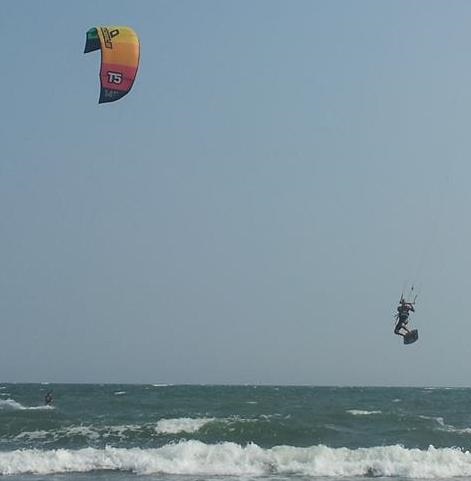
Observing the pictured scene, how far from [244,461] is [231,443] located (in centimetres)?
224

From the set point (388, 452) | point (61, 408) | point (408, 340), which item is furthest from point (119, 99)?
point (61, 408)

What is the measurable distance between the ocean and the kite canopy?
817 cm

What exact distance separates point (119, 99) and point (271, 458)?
29.4ft

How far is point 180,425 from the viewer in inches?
1104

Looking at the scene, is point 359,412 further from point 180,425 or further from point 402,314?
point 402,314

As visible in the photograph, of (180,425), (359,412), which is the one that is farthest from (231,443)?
(359,412)

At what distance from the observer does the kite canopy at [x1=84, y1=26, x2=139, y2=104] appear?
20.2 meters

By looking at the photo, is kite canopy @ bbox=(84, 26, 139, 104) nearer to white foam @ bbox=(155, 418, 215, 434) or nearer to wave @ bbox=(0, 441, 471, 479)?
wave @ bbox=(0, 441, 471, 479)

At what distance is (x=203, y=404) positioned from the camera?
38469 mm

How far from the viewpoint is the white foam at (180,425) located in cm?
2711

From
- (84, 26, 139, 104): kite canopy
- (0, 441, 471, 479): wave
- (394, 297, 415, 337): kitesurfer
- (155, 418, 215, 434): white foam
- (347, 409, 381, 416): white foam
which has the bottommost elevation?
(0, 441, 471, 479): wave

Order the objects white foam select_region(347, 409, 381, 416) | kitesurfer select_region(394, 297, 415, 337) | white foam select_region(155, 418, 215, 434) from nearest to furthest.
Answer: kitesurfer select_region(394, 297, 415, 337)
white foam select_region(155, 418, 215, 434)
white foam select_region(347, 409, 381, 416)

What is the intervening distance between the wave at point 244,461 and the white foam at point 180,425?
12.8 ft

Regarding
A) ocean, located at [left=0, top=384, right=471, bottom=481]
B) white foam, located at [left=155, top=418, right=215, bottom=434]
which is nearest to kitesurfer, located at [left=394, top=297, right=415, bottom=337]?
ocean, located at [left=0, top=384, right=471, bottom=481]
